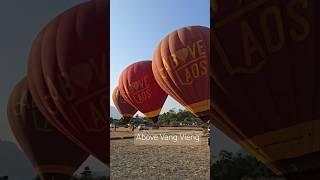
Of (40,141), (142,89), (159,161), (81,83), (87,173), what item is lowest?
(87,173)

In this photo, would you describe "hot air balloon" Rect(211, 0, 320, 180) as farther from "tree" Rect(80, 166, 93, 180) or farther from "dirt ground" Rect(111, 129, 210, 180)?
"dirt ground" Rect(111, 129, 210, 180)

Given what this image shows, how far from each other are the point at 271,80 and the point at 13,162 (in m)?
1.55

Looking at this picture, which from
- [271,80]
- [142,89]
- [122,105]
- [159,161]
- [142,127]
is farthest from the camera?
[142,127]

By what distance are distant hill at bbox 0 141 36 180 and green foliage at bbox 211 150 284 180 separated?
1.11 meters

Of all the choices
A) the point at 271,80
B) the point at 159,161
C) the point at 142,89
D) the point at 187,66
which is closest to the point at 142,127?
the point at 159,161

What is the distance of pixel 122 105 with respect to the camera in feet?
44.1

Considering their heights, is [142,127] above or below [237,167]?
above

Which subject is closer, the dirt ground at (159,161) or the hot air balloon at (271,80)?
the hot air balloon at (271,80)

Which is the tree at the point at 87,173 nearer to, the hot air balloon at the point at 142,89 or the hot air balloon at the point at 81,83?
the hot air balloon at the point at 81,83

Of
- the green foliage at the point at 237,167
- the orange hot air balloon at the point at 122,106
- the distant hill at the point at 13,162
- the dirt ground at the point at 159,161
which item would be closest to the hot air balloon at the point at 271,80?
the green foliage at the point at 237,167

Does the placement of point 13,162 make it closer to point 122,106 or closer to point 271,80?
point 271,80

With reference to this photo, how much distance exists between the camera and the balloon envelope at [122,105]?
1312 centimetres

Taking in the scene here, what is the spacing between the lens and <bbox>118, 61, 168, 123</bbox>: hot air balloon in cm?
1095

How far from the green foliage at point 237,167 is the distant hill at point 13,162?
1.11 metres
